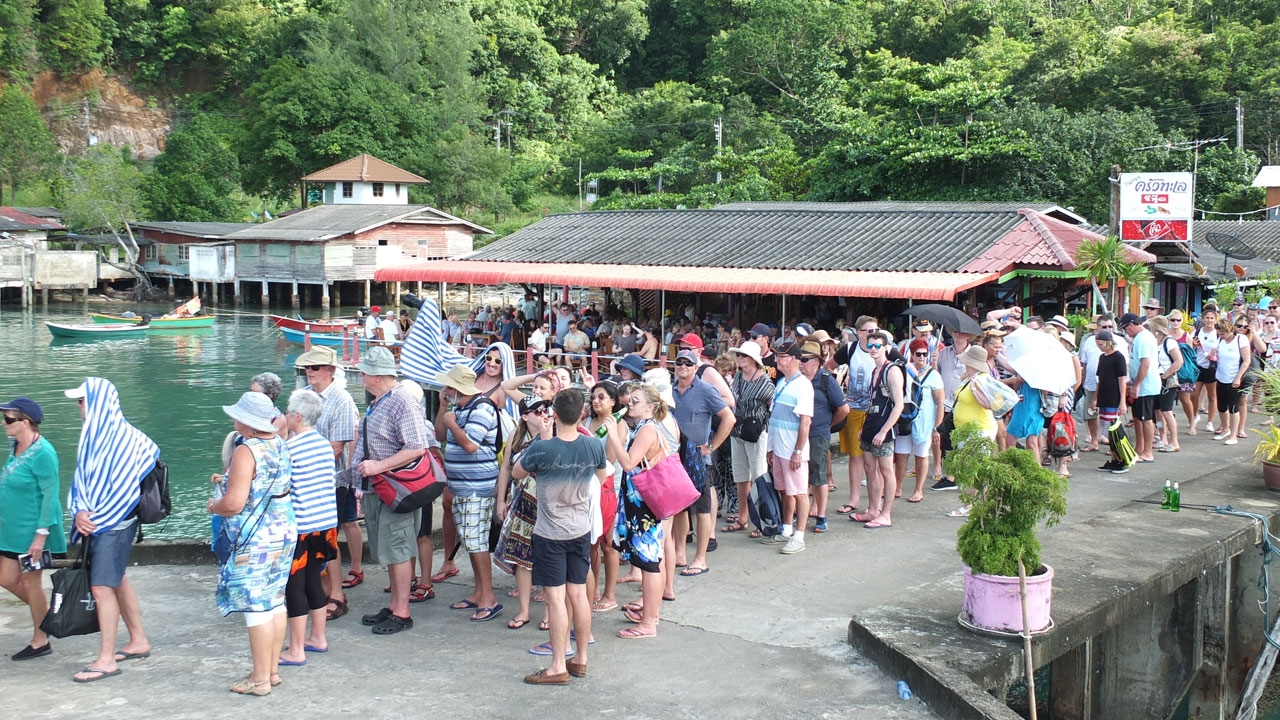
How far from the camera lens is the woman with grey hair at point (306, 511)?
5.95 m

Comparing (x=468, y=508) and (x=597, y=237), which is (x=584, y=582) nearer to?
(x=468, y=508)

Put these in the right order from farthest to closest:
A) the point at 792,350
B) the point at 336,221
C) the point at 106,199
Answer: the point at 106,199, the point at 336,221, the point at 792,350

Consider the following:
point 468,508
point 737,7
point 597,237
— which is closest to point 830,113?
point 737,7

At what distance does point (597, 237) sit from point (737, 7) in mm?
43914

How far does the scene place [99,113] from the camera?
7050 cm

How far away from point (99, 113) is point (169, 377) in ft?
151

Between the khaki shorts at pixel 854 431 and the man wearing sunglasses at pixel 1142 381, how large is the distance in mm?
3929

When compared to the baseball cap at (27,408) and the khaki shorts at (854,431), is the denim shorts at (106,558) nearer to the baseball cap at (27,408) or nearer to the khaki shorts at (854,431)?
the baseball cap at (27,408)

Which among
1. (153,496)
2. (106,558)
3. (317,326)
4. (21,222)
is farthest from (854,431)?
(21,222)

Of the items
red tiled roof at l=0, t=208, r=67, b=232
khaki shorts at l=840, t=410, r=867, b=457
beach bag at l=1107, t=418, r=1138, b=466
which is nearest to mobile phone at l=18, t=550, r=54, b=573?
khaki shorts at l=840, t=410, r=867, b=457

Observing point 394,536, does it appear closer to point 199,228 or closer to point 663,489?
point 663,489

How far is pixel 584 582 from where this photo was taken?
6012mm

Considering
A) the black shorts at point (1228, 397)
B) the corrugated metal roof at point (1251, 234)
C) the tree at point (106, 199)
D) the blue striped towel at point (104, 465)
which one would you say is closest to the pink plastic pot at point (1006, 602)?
the blue striped towel at point (104, 465)

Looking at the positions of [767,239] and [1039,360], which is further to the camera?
[767,239]
